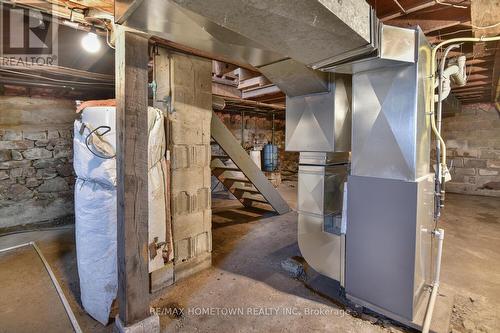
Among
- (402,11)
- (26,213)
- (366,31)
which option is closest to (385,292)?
(366,31)

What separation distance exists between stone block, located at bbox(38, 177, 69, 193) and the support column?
3.04m

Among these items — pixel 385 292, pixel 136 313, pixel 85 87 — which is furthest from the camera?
pixel 85 87

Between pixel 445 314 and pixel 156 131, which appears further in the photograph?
pixel 156 131

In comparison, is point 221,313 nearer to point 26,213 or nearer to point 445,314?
point 445,314

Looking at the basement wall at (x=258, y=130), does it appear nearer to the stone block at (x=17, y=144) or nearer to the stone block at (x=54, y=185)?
the stone block at (x=54, y=185)

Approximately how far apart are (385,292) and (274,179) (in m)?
4.98

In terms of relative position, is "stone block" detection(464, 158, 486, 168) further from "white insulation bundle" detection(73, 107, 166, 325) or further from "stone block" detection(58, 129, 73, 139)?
"stone block" detection(58, 129, 73, 139)

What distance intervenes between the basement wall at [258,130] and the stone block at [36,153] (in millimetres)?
3484

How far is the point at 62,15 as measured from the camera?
1600 mm

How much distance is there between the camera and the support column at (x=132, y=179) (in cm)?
143

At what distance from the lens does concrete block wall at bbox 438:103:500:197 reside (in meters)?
5.34

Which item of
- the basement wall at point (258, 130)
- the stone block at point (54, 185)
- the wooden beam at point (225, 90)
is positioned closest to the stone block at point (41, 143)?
the stone block at point (54, 185)

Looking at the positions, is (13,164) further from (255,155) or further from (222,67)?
(255,155)

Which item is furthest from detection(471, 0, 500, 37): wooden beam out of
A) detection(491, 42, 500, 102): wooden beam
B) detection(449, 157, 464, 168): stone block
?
detection(449, 157, 464, 168): stone block
